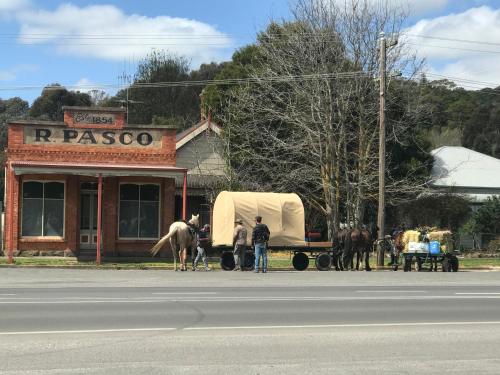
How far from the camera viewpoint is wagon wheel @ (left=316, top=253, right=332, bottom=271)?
1049 inches

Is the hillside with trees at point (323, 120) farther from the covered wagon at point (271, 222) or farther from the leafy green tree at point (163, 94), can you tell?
the leafy green tree at point (163, 94)

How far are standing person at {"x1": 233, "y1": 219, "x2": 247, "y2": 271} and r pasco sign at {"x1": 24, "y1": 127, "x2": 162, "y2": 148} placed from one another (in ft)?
25.3

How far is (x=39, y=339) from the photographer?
31.5 ft

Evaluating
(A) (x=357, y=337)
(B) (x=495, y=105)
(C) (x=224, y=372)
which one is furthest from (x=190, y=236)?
(B) (x=495, y=105)

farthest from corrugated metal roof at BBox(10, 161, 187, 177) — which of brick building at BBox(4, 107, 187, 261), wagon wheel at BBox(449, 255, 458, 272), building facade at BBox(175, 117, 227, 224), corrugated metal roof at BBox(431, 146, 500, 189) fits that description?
corrugated metal roof at BBox(431, 146, 500, 189)

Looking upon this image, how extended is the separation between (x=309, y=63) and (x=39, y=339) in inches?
1140

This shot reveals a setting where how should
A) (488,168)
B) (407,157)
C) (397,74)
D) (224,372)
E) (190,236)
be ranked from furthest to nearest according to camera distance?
(488,168), (407,157), (397,74), (190,236), (224,372)

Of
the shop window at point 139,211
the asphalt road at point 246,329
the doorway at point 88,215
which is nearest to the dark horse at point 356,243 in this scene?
the asphalt road at point 246,329

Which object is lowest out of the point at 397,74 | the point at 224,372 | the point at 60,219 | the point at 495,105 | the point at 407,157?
the point at 224,372

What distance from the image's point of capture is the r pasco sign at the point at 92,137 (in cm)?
2950

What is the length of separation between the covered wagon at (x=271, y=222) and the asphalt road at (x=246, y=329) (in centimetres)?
781

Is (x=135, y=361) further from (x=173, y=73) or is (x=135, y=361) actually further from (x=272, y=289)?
(x=173, y=73)

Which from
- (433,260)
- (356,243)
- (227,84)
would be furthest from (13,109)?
(433,260)

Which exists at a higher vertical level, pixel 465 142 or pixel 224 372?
pixel 465 142
